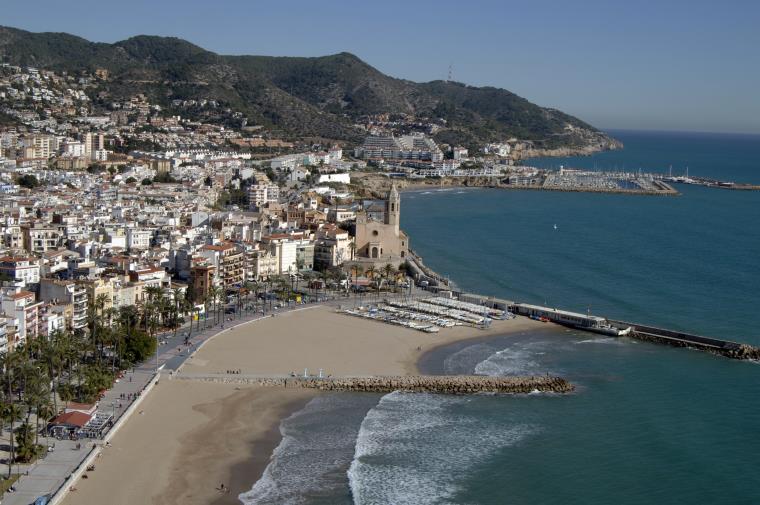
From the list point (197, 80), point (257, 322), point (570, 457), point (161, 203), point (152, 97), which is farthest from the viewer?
point (197, 80)

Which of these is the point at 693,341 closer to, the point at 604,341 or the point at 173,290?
the point at 604,341

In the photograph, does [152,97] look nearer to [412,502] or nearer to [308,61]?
[308,61]

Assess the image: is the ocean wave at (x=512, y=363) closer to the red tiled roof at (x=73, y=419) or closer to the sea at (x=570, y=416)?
the sea at (x=570, y=416)

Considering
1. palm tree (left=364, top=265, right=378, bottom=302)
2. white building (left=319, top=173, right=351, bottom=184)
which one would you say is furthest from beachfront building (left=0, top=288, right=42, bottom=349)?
white building (left=319, top=173, right=351, bottom=184)

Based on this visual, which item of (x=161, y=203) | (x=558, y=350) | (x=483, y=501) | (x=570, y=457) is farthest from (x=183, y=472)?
(x=161, y=203)

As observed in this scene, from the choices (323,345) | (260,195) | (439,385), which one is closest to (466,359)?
(439,385)

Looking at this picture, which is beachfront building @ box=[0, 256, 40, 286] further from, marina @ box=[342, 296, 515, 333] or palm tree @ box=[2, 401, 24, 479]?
marina @ box=[342, 296, 515, 333]

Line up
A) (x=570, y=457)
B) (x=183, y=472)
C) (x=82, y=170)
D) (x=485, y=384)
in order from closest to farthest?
(x=183, y=472)
(x=570, y=457)
(x=485, y=384)
(x=82, y=170)
